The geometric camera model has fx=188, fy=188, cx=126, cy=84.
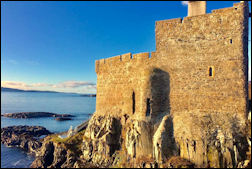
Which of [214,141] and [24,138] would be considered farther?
[24,138]

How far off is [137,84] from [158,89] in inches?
91.0

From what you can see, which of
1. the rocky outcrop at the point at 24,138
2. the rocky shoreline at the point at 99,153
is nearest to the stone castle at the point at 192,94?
the rocky shoreline at the point at 99,153

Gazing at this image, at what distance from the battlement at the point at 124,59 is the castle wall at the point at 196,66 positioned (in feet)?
0.29

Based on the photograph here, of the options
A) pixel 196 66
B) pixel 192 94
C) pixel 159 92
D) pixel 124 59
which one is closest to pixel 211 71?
pixel 196 66

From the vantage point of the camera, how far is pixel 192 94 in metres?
14.4

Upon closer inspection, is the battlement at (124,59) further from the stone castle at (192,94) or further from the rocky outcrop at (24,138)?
the rocky outcrop at (24,138)

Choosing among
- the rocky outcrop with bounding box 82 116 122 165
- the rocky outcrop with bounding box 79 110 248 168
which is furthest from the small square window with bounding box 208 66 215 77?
the rocky outcrop with bounding box 82 116 122 165

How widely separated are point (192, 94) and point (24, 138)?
33.6 meters

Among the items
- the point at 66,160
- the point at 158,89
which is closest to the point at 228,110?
the point at 158,89

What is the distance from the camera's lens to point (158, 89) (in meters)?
15.4

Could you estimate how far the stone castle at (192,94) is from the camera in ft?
42.6

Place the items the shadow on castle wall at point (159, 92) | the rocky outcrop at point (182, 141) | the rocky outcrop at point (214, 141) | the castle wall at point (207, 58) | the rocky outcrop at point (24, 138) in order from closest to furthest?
the rocky outcrop at point (214, 141) → the rocky outcrop at point (182, 141) → the castle wall at point (207, 58) → the shadow on castle wall at point (159, 92) → the rocky outcrop at point (24, 138)

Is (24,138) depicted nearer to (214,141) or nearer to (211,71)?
(214,141)

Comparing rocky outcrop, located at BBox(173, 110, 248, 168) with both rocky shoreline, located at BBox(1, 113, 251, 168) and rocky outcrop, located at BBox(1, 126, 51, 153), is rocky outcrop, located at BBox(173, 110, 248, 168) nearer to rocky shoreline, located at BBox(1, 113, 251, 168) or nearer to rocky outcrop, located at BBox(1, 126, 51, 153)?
rocky shoreline, located at BBox(1, 113, 251, 168)
